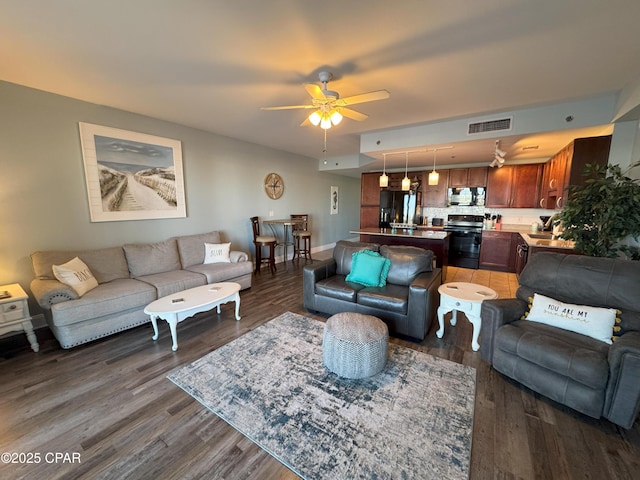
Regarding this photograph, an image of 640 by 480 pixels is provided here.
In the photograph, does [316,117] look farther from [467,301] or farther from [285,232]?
[285,232]

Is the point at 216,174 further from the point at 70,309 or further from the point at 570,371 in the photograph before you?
the point at 570,371

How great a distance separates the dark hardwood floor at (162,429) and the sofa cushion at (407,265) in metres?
0.86

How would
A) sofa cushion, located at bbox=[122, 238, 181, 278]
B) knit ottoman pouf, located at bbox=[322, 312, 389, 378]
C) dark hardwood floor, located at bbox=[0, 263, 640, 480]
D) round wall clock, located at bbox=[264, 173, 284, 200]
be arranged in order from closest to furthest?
dark hardwood floor, located at bbox=[0, 263, 640, 480] → knit ottoman pouf, located at bbox=[322, 312, 389, 378] → sofa cushion, located at bbox=[122, 238, 181, 278] → round wall clock, located at bbox=[264, 173, 284, 200]

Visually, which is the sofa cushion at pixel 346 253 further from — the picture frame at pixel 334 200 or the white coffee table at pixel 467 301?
the picture frame at pixel 334 200

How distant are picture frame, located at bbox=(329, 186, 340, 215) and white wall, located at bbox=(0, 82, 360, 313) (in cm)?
287

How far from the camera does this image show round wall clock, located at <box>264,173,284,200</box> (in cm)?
569

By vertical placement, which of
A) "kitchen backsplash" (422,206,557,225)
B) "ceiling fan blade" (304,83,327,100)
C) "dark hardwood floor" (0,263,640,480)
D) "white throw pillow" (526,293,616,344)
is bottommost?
"dark hardwood floor" (0,263,640,480)

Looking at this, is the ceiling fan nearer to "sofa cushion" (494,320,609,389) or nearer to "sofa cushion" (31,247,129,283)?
"sofa cushion" (494,320,609,389)

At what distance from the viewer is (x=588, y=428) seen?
1.67 meters

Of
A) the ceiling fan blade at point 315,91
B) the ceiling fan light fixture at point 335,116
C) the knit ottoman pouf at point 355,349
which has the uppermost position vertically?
the ceiling fan blade at point 315,91

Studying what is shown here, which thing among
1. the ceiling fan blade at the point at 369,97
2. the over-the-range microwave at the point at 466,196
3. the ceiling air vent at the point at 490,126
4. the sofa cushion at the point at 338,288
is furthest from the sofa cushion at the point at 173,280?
the over-the-range microwave at the point at 466,196

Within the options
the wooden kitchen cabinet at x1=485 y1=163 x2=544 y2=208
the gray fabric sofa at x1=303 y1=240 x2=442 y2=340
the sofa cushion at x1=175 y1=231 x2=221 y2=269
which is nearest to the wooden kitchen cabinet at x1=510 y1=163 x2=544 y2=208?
the wooden kitchen cabinet at x1=485 y1=163 x2=544 y2=208

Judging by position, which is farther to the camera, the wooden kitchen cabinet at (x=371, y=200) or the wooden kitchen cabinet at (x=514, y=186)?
the wooden kitchen cabinet at (x=371, y=200)

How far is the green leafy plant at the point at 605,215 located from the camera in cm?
247
